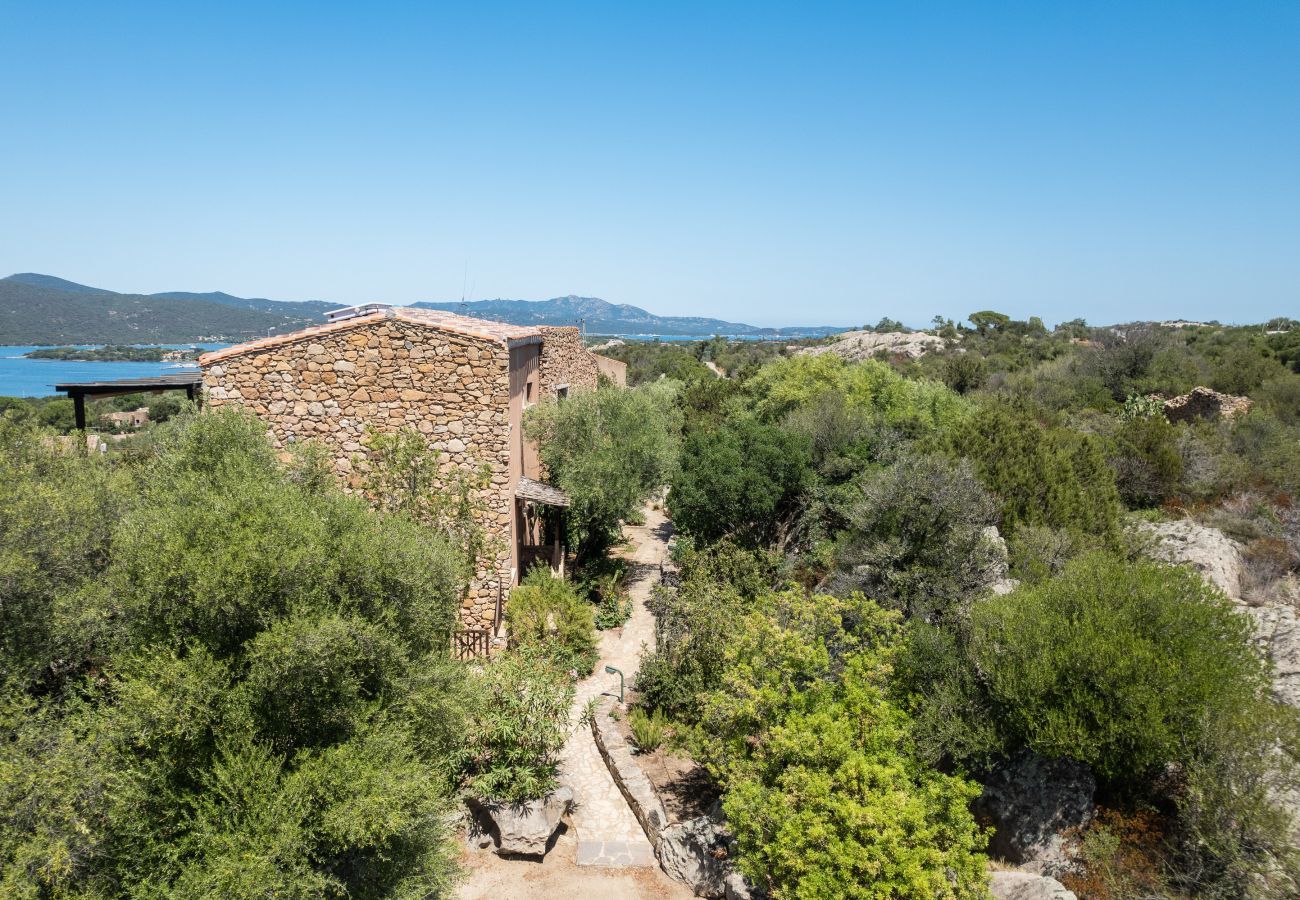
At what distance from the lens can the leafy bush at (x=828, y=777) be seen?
24.5ft

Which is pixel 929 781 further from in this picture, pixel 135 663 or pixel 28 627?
pixel 28 627

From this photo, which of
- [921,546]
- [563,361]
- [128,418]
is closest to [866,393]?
[563,361]

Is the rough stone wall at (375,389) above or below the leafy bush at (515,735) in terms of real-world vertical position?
above

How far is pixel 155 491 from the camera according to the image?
9.41 m

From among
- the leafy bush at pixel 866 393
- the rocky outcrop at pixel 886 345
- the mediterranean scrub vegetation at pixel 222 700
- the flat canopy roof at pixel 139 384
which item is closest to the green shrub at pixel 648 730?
the mediterranean scrub vegetation at pixel 222 700

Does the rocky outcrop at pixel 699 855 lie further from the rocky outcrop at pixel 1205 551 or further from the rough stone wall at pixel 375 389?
the rocky outcrop at pixel 1205 551

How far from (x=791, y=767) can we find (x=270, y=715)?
5746 mm

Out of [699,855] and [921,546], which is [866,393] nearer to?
[921,546]

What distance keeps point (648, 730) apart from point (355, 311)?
10954mm

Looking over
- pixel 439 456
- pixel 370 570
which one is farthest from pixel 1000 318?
pixel 370 570

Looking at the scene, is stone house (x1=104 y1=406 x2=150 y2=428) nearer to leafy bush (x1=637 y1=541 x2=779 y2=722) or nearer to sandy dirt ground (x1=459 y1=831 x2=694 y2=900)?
leafy bush (x1=637 y1=541 x2=779 y2=722)

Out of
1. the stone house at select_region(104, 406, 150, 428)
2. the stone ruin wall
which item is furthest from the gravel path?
the stone house at select_region(104, 406, 150, 428)

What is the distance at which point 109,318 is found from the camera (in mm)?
80562

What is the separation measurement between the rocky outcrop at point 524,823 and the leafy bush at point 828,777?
2358 mm
